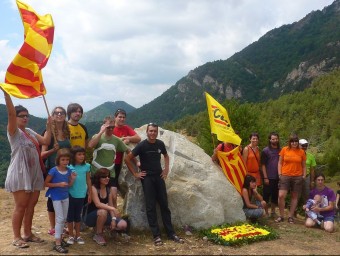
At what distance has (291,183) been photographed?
924cm

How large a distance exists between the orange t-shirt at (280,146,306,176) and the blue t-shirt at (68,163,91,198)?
183 inches

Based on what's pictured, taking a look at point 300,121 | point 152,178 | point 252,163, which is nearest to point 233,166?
point 252,163

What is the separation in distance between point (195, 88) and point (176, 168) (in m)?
131

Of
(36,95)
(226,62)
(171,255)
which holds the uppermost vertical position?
(226,62)

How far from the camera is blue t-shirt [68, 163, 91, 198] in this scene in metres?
6.65

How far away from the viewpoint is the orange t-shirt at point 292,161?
9000mm

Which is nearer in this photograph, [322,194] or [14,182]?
[14,182]

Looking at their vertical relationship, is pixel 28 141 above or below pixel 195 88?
below

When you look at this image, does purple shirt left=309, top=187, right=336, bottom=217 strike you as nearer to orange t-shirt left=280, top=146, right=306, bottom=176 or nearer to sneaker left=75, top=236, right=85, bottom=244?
orange t-shirt left=280, top=146, right=306, bottom=176

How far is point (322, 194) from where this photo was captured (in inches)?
353

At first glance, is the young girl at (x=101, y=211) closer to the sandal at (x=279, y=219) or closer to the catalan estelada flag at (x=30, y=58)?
the catalan estelada flag at (x=30, y=58)

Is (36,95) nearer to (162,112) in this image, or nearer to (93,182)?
(93,182)

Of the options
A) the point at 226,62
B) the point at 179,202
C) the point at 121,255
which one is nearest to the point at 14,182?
the point at 121,255

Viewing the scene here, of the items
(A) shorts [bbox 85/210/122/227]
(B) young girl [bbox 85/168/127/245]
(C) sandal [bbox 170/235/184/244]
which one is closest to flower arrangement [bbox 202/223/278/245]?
(C) sandal [bbox 170/235/184/244]
